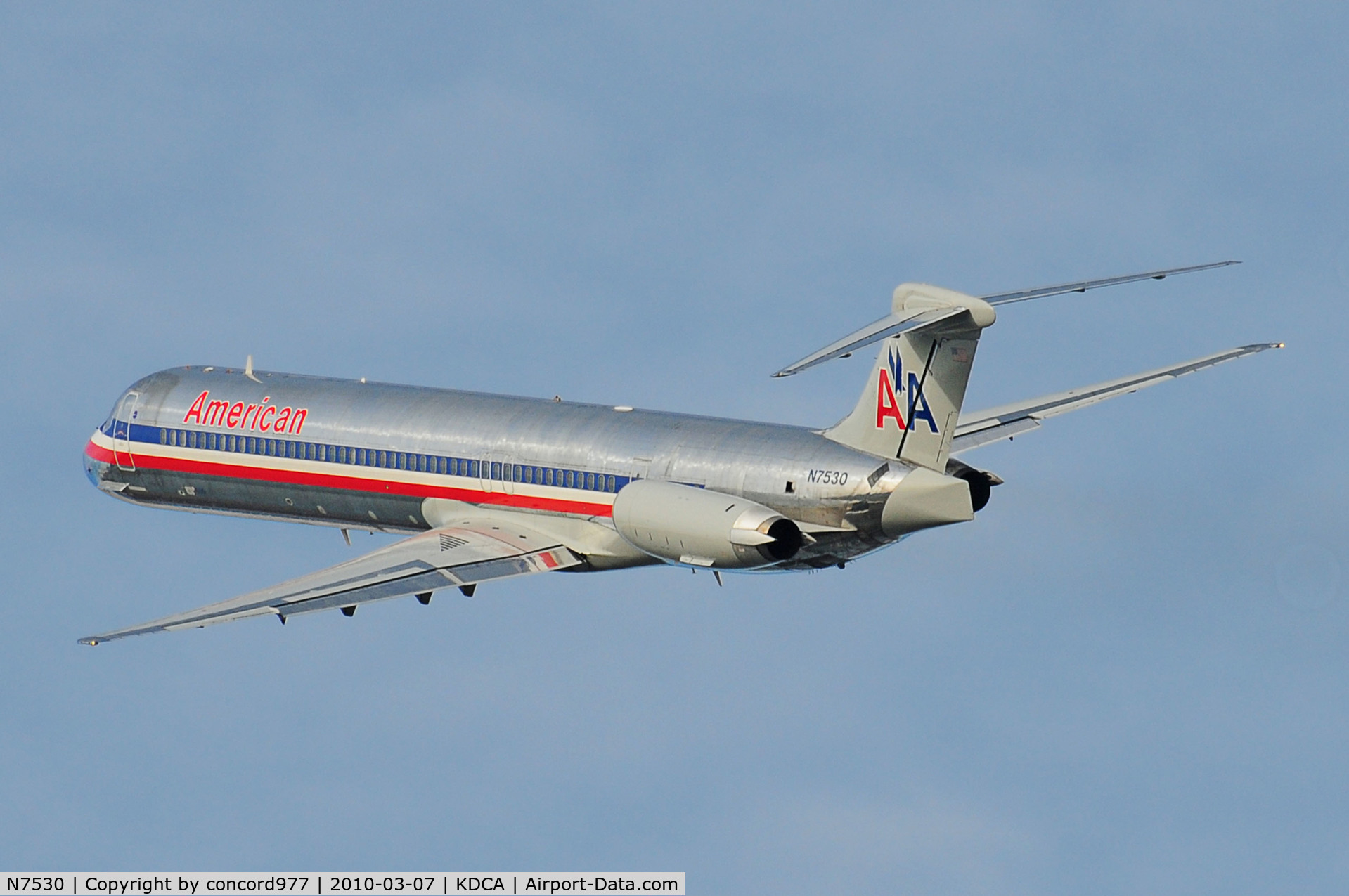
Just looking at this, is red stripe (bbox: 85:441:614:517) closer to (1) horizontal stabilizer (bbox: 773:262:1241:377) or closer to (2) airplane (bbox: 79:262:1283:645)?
(2) airplane (bbox: 79:262:1283:645)

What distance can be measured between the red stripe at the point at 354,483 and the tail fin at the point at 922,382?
6.83 meters

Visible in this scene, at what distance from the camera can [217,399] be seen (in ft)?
219

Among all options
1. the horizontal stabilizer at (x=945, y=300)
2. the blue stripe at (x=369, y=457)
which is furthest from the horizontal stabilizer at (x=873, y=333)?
the blue stripe at (x=369, y=457)

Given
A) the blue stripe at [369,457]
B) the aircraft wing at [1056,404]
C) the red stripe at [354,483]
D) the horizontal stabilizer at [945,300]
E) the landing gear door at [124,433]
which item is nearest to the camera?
the horizontal stabilizer at [945,300]

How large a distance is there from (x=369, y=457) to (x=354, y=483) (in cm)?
82

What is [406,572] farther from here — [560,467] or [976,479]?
[976,479]

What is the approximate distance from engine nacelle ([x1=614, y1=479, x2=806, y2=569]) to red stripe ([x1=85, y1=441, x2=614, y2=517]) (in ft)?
4.78

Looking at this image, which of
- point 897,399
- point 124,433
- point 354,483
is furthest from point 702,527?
point 124,433

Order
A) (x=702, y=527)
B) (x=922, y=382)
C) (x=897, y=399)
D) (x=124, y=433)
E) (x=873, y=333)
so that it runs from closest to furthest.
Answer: (x=873, y=333) < (x=922, y=382) < (x=897, y=399) < (x=702, y=527) < (x=124, y=433)

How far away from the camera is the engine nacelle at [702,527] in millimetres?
54125

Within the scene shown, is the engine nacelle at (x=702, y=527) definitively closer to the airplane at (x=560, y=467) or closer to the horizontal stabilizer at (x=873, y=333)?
the airplane at (x=560, y=467)

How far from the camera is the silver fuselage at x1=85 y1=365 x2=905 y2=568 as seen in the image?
182ft

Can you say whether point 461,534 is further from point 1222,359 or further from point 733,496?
point 1222,359

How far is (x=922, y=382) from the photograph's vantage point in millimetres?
53594
